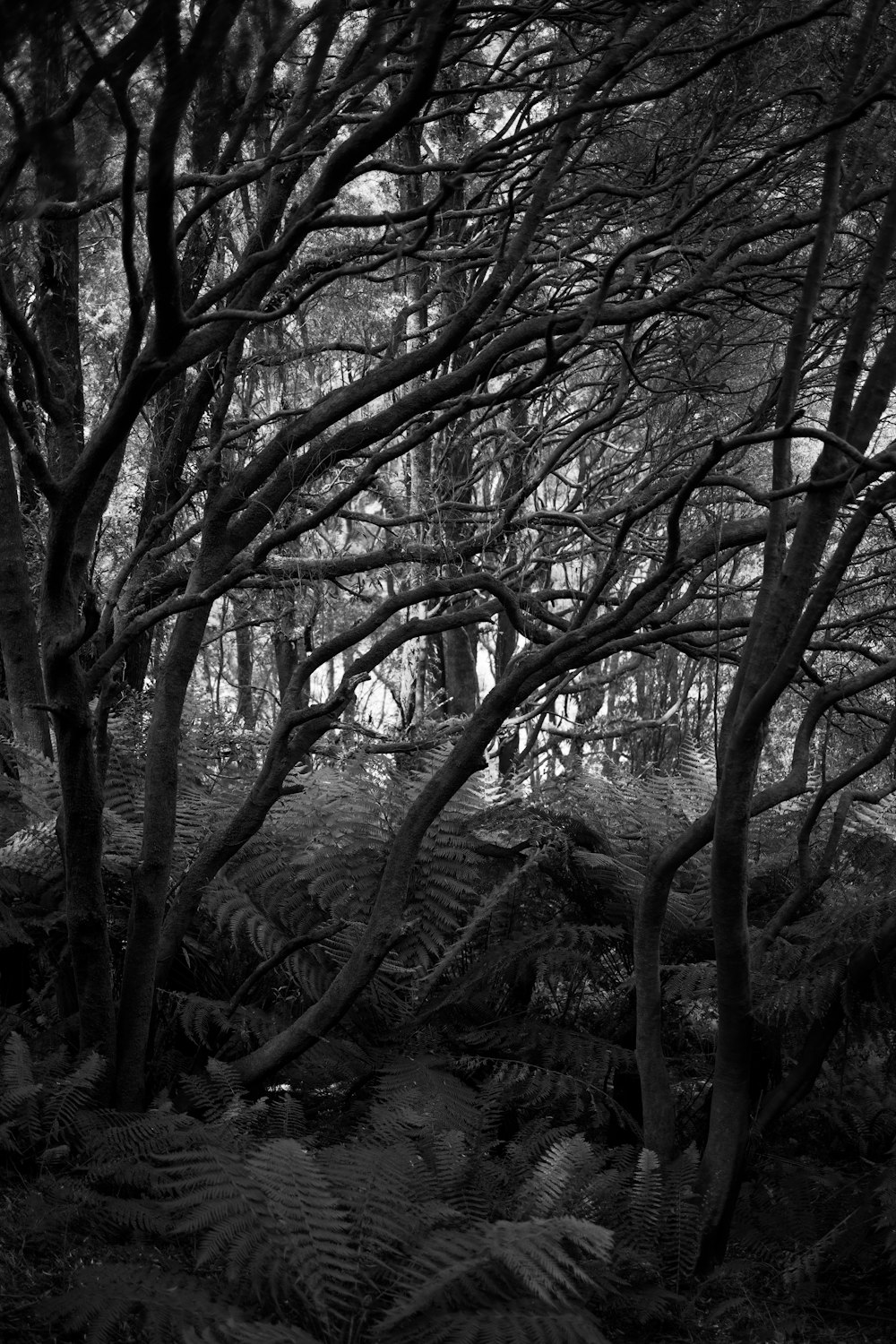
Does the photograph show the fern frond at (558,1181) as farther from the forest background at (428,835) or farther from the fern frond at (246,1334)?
the fern frond at (246,1334)

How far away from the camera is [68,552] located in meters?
2.58

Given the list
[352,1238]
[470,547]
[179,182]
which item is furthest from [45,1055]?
[470,547]

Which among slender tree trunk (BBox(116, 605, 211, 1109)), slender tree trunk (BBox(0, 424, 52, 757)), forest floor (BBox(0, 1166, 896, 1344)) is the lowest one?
forest floor (BBox(0, 1166, 896, 1344))

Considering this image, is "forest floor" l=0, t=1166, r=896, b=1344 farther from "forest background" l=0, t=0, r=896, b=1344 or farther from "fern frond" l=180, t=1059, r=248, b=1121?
"fern frond" l=180, t=1059, r=248, b=1121

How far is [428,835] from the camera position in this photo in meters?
3.94

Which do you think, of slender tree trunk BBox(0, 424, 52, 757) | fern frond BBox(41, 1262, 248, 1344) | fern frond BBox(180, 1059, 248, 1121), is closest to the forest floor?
fern frond BBox(41, 1262, 248, 1344)

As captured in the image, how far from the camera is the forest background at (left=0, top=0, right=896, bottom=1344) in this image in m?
2.07

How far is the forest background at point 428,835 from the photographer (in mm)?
2070

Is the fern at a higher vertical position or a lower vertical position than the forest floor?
higher

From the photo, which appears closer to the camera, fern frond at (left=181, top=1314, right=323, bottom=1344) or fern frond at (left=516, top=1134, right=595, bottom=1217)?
fern frond at (left=181, top=1314, right=323, bottom=1344)

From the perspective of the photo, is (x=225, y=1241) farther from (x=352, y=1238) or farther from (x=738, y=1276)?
(x=738, y=1276)

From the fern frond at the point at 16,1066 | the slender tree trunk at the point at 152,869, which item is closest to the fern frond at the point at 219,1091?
the slender tree trunk at the point at 152,869

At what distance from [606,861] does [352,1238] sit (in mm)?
1774

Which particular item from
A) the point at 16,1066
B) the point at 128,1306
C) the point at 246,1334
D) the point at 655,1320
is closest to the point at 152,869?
the point at 16,1066
